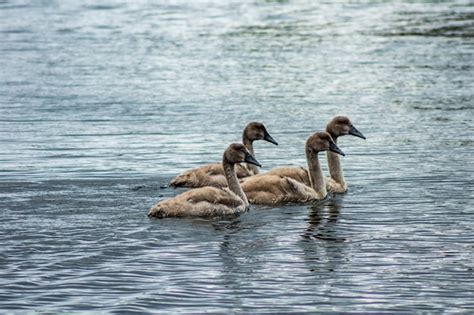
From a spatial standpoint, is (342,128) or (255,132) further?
(342,128)

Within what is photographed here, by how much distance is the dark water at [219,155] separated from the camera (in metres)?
13.1

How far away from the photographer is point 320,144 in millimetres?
18656

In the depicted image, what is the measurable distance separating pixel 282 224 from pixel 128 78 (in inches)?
659

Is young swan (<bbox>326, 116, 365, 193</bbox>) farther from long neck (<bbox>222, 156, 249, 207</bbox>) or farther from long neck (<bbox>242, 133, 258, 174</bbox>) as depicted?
long neck (<bbox>222, 156, 249, 207</bbox>)

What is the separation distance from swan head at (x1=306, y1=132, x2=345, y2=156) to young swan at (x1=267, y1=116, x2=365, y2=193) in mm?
353

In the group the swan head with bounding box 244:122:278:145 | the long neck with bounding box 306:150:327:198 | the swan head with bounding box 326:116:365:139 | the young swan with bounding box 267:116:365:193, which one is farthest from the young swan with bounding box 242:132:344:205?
the swan head with bounding box 326:116:365:139

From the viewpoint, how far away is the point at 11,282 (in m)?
13.1

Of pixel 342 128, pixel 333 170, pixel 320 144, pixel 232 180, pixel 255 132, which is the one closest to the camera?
pixel 232 180

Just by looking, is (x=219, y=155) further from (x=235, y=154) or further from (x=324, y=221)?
(x=324, y=221)

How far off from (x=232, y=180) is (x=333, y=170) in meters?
2.24

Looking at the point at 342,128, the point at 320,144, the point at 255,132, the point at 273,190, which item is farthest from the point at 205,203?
the point at 342,128

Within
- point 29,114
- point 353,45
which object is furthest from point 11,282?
A: point 353,45

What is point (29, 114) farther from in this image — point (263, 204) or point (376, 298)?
point (376, 298)

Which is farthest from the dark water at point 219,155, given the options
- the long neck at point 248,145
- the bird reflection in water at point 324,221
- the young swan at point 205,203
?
the long neck at point 248,145
